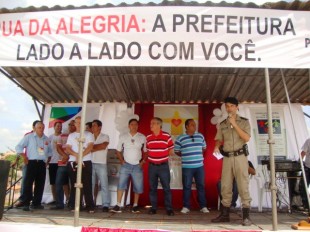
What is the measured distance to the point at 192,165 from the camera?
6508 mm

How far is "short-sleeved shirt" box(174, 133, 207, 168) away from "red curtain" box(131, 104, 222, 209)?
1138 mm

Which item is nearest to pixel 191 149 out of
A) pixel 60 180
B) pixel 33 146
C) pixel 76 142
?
pixel 76 142

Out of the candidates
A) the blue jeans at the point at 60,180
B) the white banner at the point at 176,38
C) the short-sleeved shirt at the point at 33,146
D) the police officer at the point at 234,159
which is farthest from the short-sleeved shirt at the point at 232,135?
the short-sleeved shirt at the point at 33,146

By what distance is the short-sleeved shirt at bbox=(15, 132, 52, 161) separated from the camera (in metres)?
6.60

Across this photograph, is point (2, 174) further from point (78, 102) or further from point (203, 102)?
point (203, 102)

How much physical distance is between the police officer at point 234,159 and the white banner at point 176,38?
2.77 ft

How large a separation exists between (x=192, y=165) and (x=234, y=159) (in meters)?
1.59

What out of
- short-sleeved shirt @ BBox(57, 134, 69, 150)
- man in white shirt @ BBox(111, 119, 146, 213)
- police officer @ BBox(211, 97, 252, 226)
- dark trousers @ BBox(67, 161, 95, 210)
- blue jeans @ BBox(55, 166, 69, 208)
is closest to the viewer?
police officer @ BBox(211, 97, 252, 226)

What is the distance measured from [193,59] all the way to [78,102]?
4.28 metres

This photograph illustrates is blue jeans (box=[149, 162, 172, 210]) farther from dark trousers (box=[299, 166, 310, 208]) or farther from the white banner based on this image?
dark trousers (box=[299, 166, 310, 208])

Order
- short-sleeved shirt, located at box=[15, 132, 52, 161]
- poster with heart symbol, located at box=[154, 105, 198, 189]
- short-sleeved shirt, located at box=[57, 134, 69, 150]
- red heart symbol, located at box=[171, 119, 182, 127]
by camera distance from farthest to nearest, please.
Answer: red heart symbol, located at box=[171, 119, 182, 127]
poster with heart symbol, located at box=[154, 105, 198, 189]
short-sleeved shirt, located at box=[57, 134, 69, 150]
short-sleeved shirt, located at box=[15, 132, 52, 161]

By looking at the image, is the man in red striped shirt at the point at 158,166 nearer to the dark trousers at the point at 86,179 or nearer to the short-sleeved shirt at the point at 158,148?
the short-sleeved shirt at the point at 158,148

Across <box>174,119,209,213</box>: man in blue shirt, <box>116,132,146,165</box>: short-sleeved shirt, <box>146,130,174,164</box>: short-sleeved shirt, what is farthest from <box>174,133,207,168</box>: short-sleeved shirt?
<box>116,132,146,165</box>: short-sleeved shirt

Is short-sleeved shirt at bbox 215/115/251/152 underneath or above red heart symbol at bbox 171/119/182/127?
underneath
